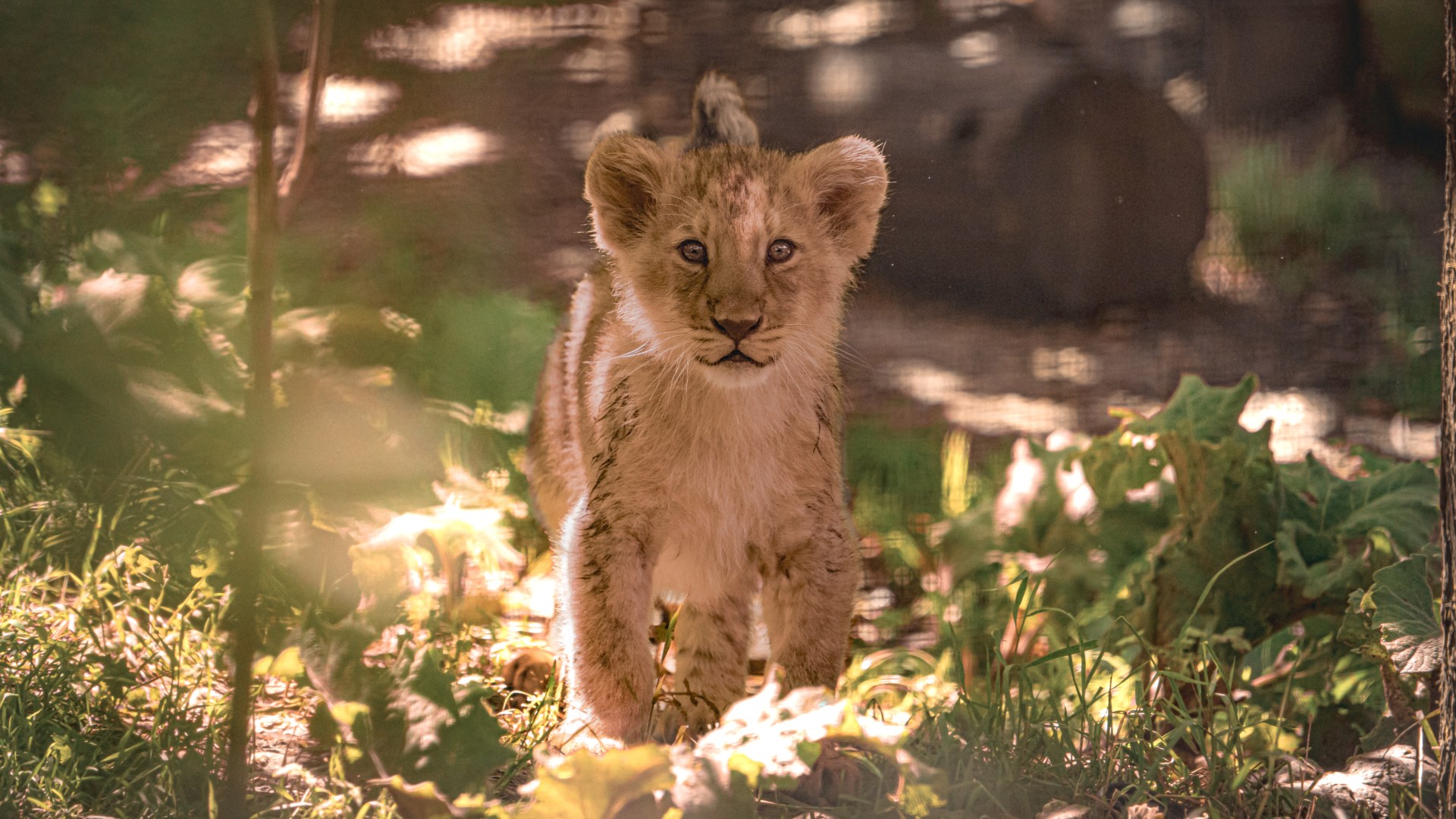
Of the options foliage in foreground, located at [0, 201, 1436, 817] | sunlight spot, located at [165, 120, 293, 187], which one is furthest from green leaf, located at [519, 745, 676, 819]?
sunlight spot, located at [165, 120, 293, 187]

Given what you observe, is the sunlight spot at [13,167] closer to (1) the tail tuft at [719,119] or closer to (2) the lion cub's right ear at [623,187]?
(2) the lion cub's right ear at [623,187]

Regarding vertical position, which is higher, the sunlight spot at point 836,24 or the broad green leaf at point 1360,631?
the sunlight spot at point 836,24

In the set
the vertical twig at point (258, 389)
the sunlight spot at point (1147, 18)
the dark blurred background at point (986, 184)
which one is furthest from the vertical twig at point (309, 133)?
the sunlight spot at point (1147, 18)

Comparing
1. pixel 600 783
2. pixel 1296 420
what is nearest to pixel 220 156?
pixel 600 783

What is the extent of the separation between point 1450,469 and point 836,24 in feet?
7.70

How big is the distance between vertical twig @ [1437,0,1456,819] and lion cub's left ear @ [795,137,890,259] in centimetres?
114

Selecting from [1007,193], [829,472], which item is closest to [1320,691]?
[829,472]

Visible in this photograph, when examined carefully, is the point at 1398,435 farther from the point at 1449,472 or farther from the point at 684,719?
the point at 684,719

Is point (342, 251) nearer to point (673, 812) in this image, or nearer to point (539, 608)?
point (539, 608)

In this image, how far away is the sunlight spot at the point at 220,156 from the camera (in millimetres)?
3062

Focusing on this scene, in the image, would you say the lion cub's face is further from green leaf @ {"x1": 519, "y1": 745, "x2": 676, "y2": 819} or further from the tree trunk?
the tree trunk

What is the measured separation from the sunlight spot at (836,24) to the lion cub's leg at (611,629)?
1870mm

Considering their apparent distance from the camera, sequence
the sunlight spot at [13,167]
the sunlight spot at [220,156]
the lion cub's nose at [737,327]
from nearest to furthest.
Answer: the lion cub's nose at [737,327], the sunlight spot at [13,167], the sunlight spot at [220,156]

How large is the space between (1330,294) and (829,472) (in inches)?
83.0
